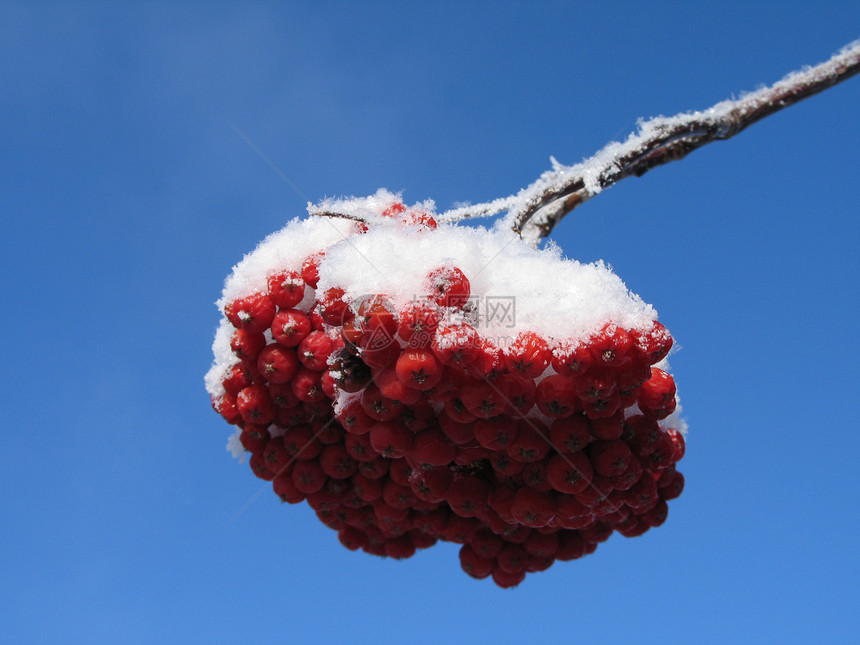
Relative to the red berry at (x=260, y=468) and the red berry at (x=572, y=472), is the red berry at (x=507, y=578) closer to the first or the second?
the red berry at (x=572, y=472)

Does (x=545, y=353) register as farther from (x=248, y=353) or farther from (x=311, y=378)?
(x=248, y=353)

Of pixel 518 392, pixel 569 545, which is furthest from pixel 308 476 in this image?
pixel 569 545

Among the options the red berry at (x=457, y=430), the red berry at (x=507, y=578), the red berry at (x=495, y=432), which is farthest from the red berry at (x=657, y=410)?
the red berry at (x=507, y=578)

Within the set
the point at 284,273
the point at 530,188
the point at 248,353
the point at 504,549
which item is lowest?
the point at 504,549

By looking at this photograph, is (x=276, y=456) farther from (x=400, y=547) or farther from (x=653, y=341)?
(x=653, y=341)

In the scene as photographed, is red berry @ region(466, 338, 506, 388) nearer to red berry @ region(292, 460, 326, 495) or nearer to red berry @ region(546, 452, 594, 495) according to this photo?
red berry @ region(546, 452, 594, 495)

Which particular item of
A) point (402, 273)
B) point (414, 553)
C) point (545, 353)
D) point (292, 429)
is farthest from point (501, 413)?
point (414, 553)
